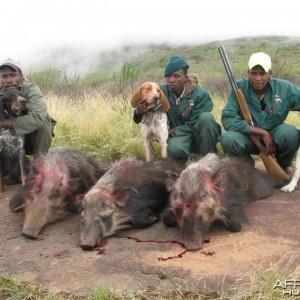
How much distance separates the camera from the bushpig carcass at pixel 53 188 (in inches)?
190

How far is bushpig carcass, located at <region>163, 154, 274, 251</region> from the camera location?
4.28 meters

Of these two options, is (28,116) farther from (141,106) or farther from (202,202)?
(202,202)

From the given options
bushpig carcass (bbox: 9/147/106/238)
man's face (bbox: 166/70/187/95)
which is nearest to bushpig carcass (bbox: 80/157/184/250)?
bushpig carcass (bbox: 9/147/106/238)

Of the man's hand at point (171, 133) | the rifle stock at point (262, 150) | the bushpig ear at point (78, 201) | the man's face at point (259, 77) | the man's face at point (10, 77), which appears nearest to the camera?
the bushpig ear at point (78, 201)

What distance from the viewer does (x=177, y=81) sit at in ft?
21.3

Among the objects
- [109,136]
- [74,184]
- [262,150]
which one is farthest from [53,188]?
[109,136]

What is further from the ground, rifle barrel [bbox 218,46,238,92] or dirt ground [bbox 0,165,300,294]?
rifle barrel [bbox 218,46,238,92]

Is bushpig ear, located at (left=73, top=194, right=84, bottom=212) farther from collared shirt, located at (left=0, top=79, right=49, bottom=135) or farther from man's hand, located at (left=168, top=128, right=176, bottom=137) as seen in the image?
man's hand, located at (left=168, top=128, right=176, bottom=137)

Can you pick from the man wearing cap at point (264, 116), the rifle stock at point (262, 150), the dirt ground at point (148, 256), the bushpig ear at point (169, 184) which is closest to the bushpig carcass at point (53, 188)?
the dirt ground at point (148, 256)

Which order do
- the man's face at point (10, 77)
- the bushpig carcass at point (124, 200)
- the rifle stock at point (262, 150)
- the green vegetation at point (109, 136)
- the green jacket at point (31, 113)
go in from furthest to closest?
1. the man's face at point (10, 77)
2. the green jacket at point (31, 113)
3. the rifle stock at point (262, 150)
4. the bushpig carcass at point (124, 200)
5. the green vegetation at point (109, 136)

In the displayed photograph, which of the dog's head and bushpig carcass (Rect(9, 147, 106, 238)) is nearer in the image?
bushpig carcass (Rect(9, 147, 106, 238))

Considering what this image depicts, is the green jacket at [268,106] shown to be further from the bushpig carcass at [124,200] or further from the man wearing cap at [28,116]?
the man wearing cap at [28,116]

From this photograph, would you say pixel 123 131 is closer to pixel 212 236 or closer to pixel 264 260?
pixel 212 236

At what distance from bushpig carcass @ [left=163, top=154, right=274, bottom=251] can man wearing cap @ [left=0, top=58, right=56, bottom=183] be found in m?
2.33
